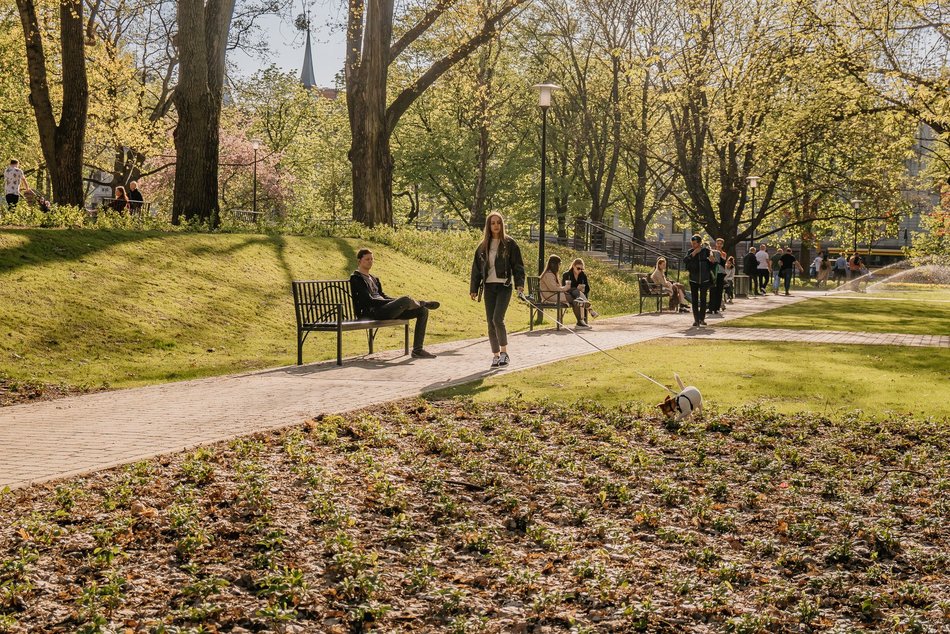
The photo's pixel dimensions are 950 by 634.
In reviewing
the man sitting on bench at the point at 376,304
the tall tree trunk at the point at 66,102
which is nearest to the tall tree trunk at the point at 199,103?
the tall tree trunk at the point at 66,102

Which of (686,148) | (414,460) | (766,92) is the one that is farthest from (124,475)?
(686,148)

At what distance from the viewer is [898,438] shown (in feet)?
25.0

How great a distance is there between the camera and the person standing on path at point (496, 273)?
1170 centimetres

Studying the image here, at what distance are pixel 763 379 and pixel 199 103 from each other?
12782 millimetres

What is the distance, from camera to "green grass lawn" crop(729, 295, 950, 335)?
18.5 m

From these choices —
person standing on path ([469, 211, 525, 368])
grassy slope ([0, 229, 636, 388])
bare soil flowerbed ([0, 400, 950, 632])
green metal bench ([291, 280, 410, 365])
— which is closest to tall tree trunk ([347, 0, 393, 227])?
grassy slope ([0, 229, 636, 388])

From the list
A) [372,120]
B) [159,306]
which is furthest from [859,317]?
[159,306]

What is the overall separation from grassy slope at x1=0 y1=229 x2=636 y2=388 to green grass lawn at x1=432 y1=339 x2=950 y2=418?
12.4 ft

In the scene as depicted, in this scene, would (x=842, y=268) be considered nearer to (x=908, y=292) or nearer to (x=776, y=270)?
(x=908, y=292)

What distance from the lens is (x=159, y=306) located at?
1436cm

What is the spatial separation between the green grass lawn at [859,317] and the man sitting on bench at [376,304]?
801 centimetres

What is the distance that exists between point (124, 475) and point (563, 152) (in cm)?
4332

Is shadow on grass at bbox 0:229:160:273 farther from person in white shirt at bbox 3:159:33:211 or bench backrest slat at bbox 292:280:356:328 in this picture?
person in white shirt at bbox 3:159:33:211

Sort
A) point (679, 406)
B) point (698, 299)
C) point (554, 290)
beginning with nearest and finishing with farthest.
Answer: point (679, 406) → point (554, 290) → point (698, 299)
